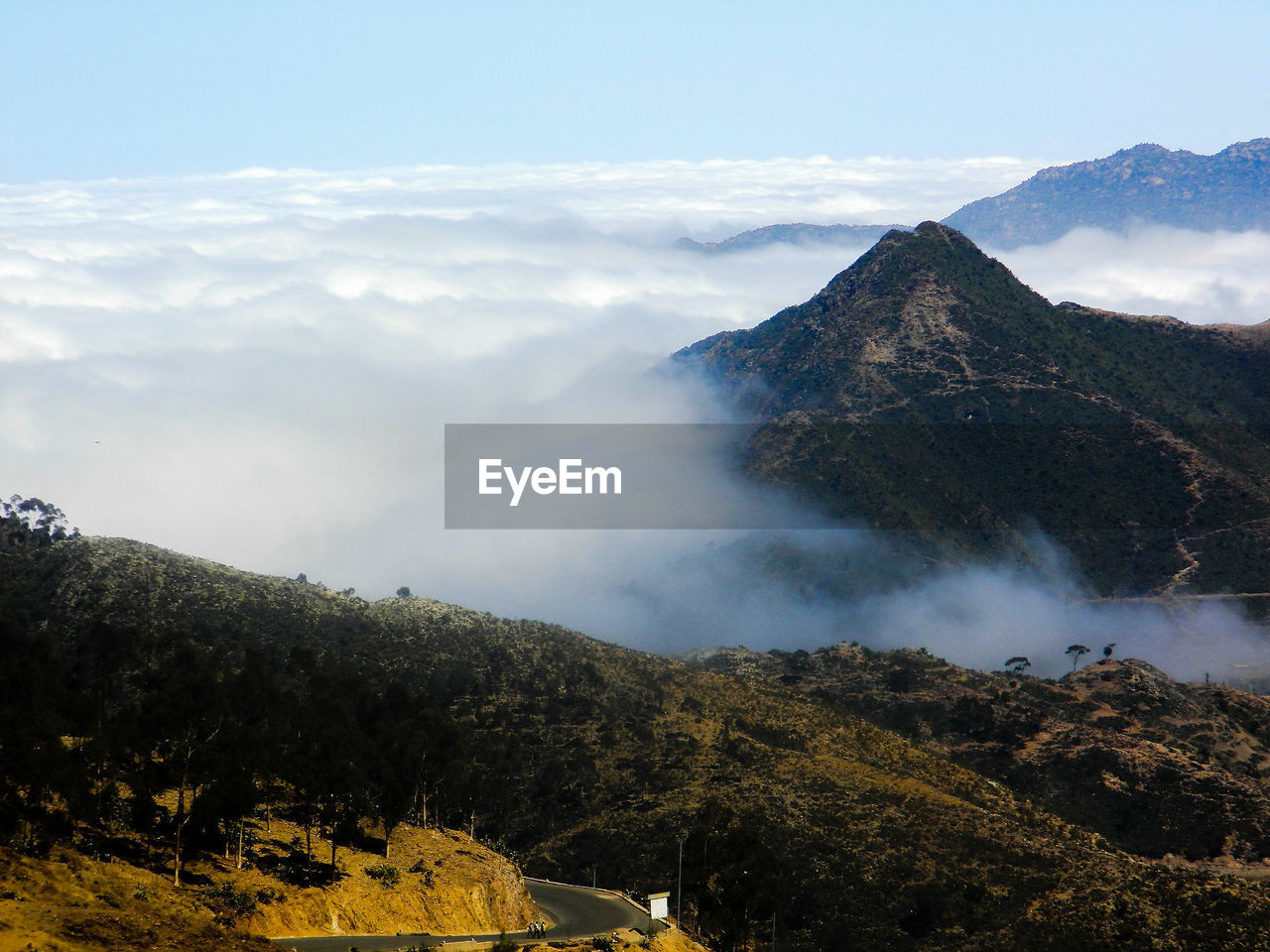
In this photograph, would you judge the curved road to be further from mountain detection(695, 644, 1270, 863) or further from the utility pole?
mountain detection(695, 644, 1270, 863)

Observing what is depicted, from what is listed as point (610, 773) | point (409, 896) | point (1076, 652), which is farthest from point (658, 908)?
Answer: point (1076, 652)

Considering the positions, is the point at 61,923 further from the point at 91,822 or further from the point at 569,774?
the point at 569,774

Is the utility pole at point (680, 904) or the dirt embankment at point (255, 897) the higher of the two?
the dirt embankment at point (255, 897)

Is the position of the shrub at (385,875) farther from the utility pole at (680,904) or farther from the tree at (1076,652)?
the tree at (1076,652)

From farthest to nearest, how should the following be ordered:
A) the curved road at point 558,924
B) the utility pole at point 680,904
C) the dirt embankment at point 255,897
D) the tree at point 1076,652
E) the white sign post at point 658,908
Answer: the tree at point 1076,652 < the utility pole at point 680,904 < the white sign post at point 658,908 < the curved road at point 558,924 < the dirt embankment at point 255,897

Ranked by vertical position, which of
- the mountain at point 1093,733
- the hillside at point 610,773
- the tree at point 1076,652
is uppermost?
the hillside at point 610,773

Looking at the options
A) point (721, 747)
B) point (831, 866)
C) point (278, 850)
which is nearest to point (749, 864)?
point (831, 866)

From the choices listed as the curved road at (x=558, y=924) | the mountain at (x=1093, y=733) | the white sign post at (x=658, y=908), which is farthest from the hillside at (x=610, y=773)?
the mountain at (x=1093, y=733)
